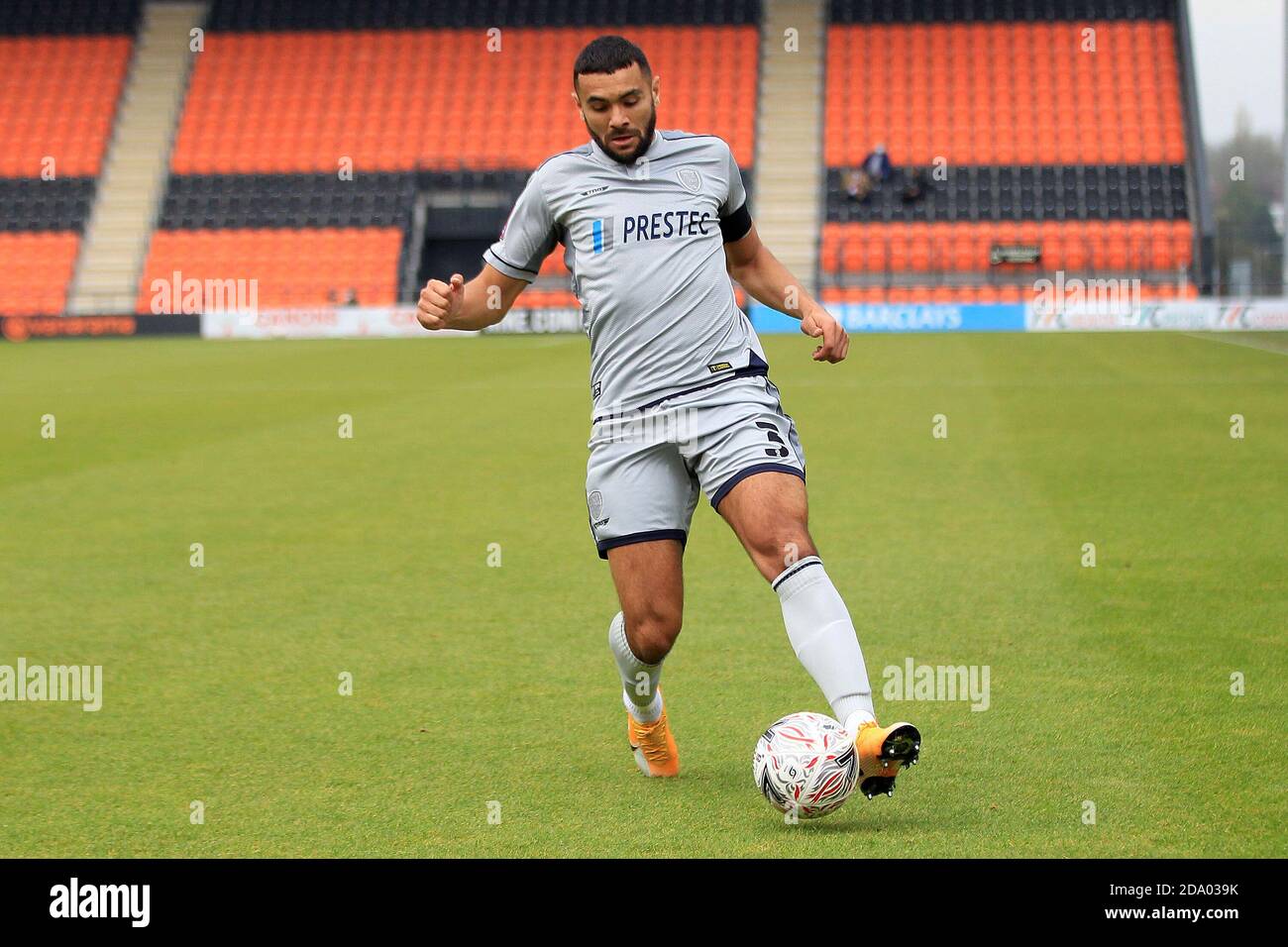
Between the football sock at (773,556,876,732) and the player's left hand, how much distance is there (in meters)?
0.62

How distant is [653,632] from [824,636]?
557 millimetres

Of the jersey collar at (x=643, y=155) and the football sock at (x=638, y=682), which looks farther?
the football sock at (x=638, y=682)

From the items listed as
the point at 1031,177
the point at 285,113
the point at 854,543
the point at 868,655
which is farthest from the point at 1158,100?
the point at 868,655

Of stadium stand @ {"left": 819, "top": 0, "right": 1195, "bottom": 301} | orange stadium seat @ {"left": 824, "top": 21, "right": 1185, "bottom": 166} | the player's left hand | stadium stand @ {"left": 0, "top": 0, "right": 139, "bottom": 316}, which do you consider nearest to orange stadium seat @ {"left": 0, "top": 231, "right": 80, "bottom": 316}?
stadium stand @ {"left": 0, "top": 0, "right": 139, "bottom": 316}

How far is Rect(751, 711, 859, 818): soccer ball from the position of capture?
4.15 m

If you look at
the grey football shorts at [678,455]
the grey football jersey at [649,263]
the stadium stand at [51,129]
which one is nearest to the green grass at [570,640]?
the grey football shorts at [678,455]


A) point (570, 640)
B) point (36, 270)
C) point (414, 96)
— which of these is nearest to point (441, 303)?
point (570, 640)

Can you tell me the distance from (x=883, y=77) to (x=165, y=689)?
Result: 38.2m

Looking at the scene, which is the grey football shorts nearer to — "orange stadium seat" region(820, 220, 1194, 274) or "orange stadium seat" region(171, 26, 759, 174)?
"orange stadium seat" region(820, 220, 1194, 274)

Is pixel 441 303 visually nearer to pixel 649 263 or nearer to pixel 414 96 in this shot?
pixel 649 263

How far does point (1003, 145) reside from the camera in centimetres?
3947

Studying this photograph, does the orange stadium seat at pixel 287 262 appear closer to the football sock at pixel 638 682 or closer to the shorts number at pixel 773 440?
the football sock at pixel 638 682

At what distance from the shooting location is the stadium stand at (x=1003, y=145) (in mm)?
36531

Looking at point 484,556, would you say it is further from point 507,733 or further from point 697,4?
point 697,4
